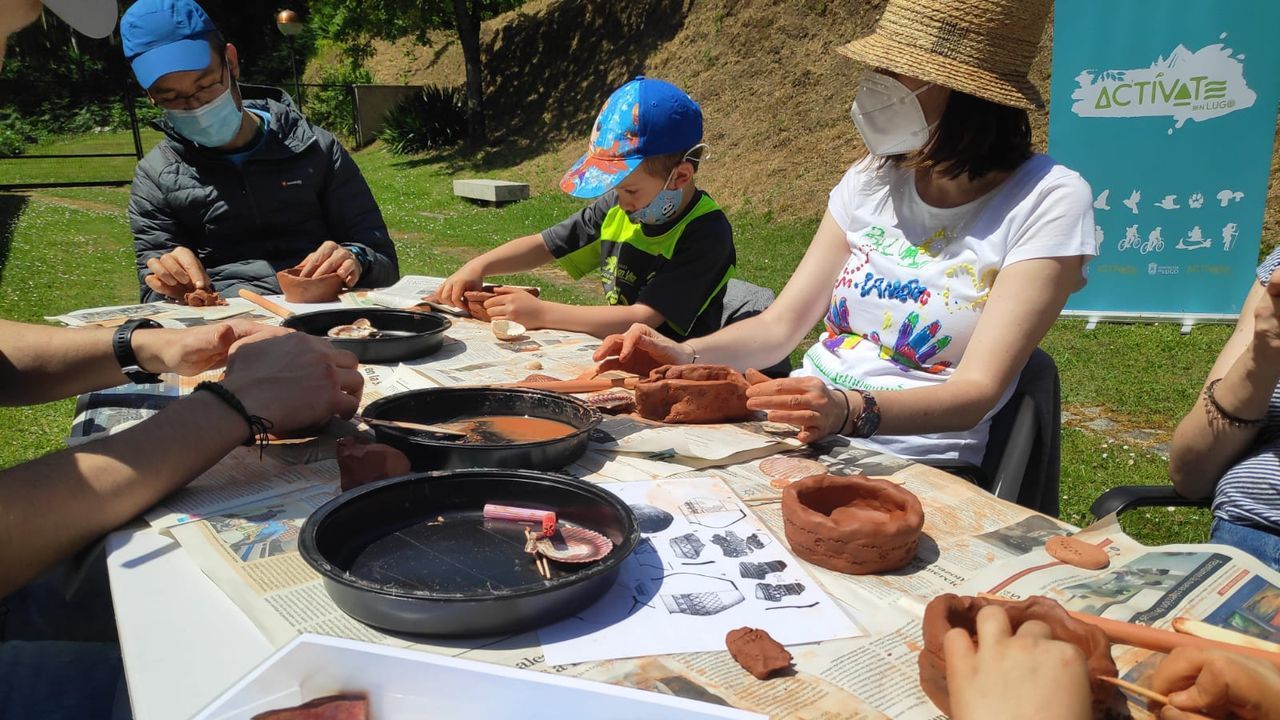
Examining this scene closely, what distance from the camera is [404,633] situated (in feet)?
3.74

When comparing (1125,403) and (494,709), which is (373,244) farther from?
(1125,403)

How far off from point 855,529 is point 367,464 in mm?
835

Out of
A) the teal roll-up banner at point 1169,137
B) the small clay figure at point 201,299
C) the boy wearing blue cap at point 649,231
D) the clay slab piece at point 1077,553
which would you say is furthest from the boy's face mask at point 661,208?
the teal roll-up banner at point 1169,137

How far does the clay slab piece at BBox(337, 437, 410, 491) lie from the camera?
1.52 m

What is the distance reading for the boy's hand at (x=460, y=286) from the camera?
3.07 metres

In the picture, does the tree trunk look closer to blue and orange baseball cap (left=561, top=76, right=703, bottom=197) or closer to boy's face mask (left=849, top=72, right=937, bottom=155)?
blue and orange baseball cap (left=561, top=76, right=703, bottom=197)

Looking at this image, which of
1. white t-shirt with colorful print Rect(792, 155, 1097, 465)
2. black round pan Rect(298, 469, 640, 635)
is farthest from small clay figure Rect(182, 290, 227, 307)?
white t-shirt with colorful print Rect(792, 155, 1097, 465)

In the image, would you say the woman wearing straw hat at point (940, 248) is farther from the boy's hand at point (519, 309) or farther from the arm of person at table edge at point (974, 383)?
the boy's hand at point (519, 309)

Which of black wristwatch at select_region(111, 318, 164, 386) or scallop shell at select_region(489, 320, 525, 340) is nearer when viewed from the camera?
black wristwatch at select_region(111, 318, 164, 386)

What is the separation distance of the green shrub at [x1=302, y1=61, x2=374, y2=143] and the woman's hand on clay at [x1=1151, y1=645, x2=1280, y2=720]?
21.2 meters

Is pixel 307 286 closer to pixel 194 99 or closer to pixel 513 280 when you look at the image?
→ pixel 194 99

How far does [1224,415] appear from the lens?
1.91 meters

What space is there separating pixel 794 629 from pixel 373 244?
2857mm

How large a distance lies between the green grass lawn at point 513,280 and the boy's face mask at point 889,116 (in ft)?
6.63
